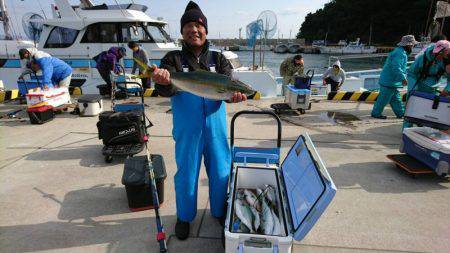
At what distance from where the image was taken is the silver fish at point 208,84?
2438mm

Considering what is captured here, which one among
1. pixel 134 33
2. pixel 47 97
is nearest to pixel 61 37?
pixel 134 33

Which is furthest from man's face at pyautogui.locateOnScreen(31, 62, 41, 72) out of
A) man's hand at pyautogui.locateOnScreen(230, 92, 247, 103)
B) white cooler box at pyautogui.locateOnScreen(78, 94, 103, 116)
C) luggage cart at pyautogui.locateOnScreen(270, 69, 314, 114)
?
man's hand at pyautogui.locateOnScreen(230, 92, 247, 103)

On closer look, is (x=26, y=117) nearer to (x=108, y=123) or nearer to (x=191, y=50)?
(x=108, y=123)

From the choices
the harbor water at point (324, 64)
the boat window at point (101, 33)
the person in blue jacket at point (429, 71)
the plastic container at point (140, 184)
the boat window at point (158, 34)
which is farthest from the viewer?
the harbor water at point (324, 64)

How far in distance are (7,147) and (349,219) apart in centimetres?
620

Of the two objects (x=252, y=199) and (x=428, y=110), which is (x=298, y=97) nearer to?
(x=428, y=110)

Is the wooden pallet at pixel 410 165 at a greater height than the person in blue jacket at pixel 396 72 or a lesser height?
lesser

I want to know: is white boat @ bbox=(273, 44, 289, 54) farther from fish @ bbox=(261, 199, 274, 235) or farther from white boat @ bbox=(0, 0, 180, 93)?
fish @ bbox=(261, 199, 274, 235)

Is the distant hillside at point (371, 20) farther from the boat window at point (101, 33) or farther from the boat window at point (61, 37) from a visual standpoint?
the boat window at point (61, 37)

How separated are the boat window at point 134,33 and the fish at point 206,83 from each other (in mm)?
10336

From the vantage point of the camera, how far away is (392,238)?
308cm

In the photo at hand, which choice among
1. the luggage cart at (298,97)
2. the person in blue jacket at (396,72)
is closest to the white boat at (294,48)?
the luggage cart at (298,97)

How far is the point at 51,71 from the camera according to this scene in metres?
7.76

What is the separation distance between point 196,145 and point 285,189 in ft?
3.19
